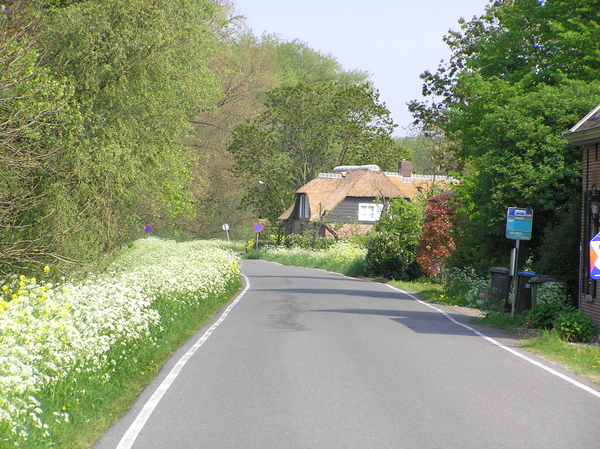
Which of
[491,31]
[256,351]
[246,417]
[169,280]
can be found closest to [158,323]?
[256,351]

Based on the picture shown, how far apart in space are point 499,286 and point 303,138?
168 feet

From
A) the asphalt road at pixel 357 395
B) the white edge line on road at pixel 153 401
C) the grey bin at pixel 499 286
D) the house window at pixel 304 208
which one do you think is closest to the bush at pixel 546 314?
the asphalt road at pixel 357 395

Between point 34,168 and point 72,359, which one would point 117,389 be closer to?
point 72,359

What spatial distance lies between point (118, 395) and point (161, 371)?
6.41 feet

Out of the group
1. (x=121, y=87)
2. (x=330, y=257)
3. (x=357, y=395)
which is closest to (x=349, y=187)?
(x=330, y=257)

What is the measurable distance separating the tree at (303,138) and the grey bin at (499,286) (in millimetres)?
45189

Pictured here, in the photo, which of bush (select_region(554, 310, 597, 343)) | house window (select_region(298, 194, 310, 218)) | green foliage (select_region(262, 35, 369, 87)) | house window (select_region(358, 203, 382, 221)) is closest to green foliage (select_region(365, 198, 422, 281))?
bush (select_region(554, 310, 597, 343))

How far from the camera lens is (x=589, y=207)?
1678 centimetres

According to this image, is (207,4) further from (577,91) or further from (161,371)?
(161,371)

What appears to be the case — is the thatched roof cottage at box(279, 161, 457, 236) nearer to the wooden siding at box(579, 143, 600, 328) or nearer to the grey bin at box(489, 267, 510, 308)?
the grey bin at box(489, 267, 510, 308)

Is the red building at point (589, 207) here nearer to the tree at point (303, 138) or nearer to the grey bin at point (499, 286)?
the grey bin at point (499, 286)

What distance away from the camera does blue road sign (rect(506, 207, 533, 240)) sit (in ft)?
62.1

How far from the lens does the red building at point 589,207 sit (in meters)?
16.4

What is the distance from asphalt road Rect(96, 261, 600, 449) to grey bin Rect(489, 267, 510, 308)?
5.16 metres
